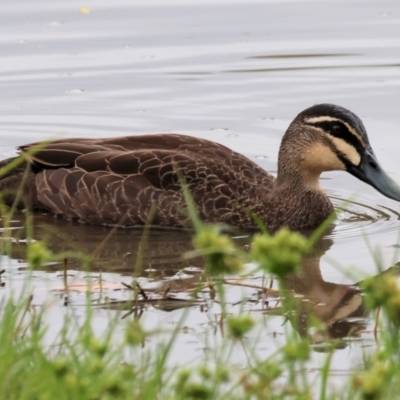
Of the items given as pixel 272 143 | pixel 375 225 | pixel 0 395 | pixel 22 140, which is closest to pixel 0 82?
pixel 22 140

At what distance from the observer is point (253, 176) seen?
397 inches

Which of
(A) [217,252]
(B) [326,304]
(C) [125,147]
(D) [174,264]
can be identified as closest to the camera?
(A) [217,252]

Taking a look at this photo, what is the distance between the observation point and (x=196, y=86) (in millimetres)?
13312

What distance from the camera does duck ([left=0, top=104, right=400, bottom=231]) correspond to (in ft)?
32.0

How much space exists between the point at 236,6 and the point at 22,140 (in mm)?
5062

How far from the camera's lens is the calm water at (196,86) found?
883cm

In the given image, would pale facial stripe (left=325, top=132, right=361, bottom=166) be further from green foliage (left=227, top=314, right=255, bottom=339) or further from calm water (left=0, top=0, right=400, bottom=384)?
green foliage (left=227, top=314, right=255, bottom=339)

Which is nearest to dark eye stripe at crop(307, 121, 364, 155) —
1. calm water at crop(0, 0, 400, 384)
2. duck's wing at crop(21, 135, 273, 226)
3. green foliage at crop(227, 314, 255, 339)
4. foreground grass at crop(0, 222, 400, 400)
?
calm water at crop(0, 0, 400, 384)

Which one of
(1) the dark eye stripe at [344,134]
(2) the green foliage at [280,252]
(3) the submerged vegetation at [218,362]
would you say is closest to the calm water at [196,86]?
(1) the dark eye stripe at [344,134]

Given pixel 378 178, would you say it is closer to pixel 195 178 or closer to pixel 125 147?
pixel 195 178

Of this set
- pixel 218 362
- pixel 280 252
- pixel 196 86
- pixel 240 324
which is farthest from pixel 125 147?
pixel 280 252

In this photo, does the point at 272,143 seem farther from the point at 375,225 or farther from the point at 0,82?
the point at 0,82

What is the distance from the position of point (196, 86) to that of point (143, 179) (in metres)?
3.63

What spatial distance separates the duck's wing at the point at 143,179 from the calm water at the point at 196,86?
0.19 metres
